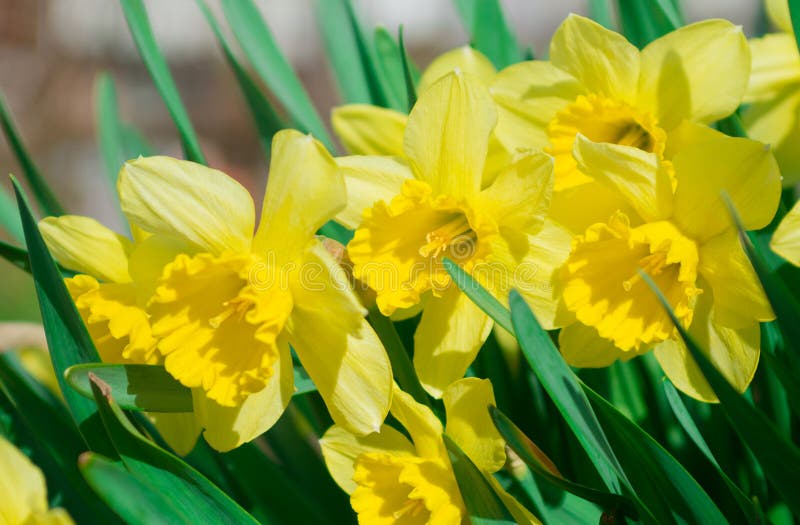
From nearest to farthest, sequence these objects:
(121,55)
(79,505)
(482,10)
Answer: (79,505) → (482,10) → (121,55)

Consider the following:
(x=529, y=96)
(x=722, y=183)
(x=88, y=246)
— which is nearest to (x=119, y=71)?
(x=88, y=246)

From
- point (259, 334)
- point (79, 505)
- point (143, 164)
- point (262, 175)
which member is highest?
point (143, 164)

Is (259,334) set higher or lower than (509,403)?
higher

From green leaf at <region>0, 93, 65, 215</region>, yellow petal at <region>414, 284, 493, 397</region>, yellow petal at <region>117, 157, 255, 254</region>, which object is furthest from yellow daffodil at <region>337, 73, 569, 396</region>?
green leaf at <region>0, 93, 65, 215</region>

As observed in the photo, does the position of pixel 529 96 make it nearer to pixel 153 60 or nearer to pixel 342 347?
pixel 342 347

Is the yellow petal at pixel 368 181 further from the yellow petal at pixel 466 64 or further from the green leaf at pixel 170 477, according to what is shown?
the green leaf at pixel 170 477

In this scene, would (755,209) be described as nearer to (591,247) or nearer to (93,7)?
(591,247)

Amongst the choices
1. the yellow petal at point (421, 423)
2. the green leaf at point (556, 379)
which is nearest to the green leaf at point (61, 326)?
the yellow petal at point (421, 423)

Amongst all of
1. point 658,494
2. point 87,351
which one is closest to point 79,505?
point 87,351
